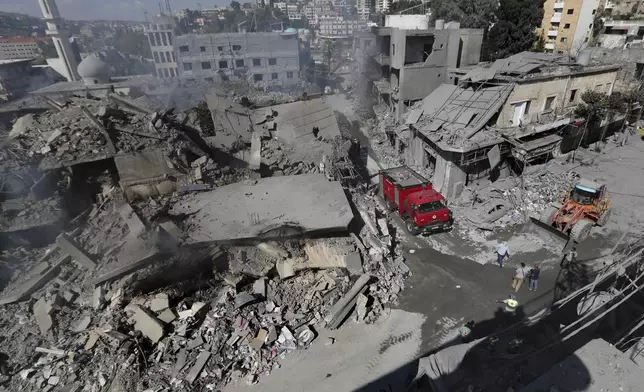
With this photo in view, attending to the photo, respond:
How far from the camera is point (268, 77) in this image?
4209cm

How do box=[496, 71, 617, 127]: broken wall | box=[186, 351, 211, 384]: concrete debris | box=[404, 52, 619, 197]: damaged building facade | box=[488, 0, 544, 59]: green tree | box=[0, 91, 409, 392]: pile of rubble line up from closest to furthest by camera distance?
1. box=[186, 351, 211, 384]: concrete debris
2. box=[0, 91, 409, 392]: pile of rubble
3. box=[404, 52, 619, 197]: damaged building facade
4. box=[496, 71, 617, 127]: broken wall
5. box=[488, 0, 544, 59]: green tree

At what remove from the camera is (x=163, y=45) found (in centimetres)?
4150

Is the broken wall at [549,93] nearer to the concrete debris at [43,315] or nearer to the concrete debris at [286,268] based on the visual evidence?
the concrete debris at [286,268]

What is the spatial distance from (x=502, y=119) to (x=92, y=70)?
109 ft

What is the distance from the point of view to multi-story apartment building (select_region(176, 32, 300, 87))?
39.1 metres

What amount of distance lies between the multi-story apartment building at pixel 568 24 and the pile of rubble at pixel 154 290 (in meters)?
38.4

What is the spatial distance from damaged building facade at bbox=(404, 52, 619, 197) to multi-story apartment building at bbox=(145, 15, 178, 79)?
35.2 meters

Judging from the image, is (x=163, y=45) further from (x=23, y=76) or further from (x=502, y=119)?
(x=502, y=119)

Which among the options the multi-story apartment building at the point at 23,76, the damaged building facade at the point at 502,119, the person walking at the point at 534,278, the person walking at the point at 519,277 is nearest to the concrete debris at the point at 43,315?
the person walking at the point at 519,277

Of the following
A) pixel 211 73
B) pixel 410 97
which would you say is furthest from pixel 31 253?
pixel 211 73

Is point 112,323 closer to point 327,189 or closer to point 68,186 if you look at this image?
point 68,186

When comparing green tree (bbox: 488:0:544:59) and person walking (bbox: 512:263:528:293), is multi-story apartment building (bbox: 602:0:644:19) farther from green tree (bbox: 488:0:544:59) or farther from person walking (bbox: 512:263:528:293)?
person walking (bbox: 512:263:528:293)

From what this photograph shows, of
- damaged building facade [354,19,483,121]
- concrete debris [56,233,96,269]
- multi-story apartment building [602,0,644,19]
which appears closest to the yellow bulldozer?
damaged building facade [354,19,483,121]

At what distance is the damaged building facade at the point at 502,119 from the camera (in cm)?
1647
